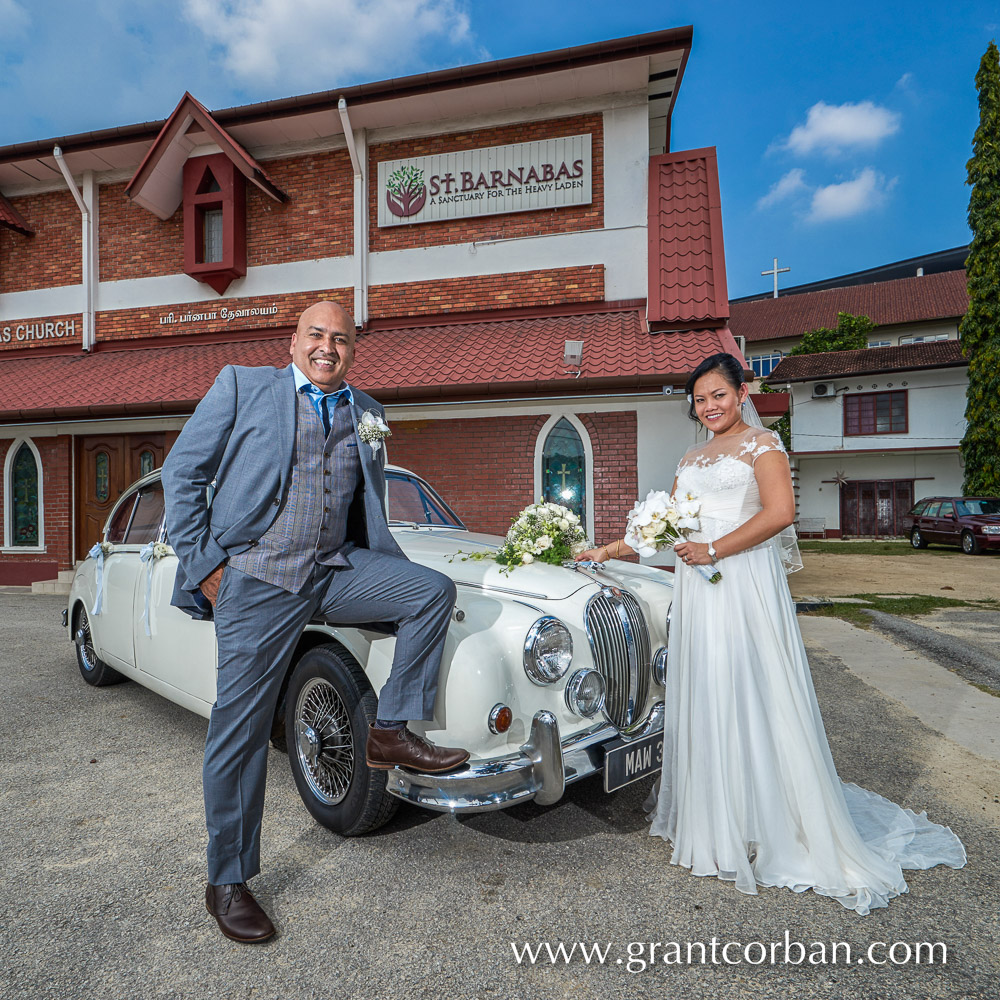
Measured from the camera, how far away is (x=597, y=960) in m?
2.04

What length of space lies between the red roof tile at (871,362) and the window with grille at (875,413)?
114 centimetres

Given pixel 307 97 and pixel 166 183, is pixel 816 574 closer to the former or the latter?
pixel 307 97

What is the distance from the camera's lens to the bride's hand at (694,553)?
8.79 feet

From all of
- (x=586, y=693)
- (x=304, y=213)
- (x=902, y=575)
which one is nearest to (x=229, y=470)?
(x=586, y=693)

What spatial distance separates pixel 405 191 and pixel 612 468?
18.3ft

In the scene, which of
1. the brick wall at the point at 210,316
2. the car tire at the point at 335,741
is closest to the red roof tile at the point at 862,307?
the brick wall at the point at 210,316

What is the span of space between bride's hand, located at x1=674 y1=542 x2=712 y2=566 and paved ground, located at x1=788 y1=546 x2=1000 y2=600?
851 centimetres

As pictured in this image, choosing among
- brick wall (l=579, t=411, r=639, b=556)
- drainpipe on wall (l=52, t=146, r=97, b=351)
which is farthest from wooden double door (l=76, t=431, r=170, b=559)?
brick wall (l=579, t=411, r=639, b=556)

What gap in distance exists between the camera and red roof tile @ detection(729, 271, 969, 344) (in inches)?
1347

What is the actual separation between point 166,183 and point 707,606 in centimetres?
1207

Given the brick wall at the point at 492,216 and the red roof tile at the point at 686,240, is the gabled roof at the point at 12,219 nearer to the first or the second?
the brick wall at the point at 492,216

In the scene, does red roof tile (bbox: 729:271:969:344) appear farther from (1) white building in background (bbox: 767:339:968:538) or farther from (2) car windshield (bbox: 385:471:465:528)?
(2) car windshield (bbox: 385:471:465:528)

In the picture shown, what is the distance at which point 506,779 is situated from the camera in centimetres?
234

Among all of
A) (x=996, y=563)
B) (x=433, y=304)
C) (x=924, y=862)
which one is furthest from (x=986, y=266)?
(x=924, y=862)
